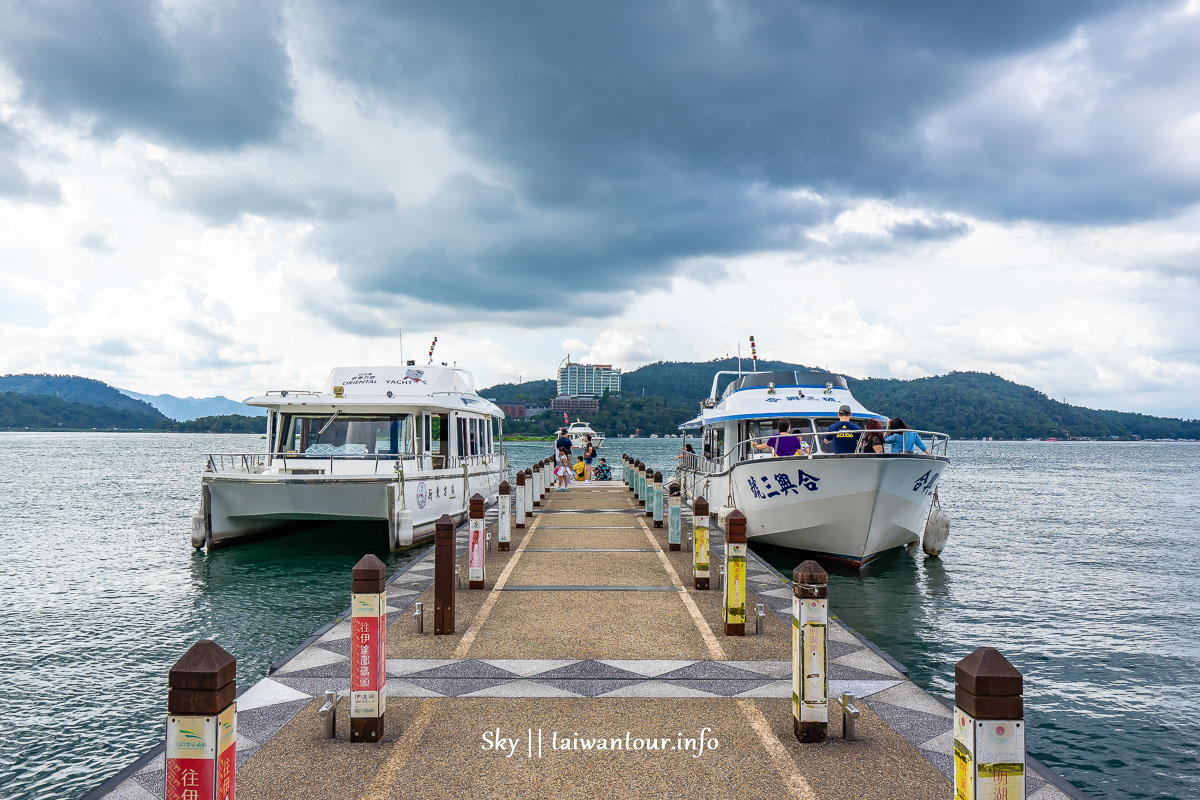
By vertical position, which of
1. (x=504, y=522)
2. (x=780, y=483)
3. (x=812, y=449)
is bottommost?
(x=504, y=522)

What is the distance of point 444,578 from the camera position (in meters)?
7.96

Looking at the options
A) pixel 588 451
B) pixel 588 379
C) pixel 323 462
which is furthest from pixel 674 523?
pixel 588 379

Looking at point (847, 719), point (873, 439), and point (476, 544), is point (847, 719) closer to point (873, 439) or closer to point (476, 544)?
point (476, 544)

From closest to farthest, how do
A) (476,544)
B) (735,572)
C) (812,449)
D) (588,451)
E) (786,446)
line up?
(735,572) < (476,544) < (786,446) < (812,449) < (588,451)

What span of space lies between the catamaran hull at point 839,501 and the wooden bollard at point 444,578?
25.7 feet

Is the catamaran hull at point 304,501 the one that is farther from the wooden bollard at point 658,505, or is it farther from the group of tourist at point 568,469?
the group of tourist at point 568,469

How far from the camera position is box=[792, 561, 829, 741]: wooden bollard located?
5.13 m

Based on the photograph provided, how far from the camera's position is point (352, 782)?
4.66 meters

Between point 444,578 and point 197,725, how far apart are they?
4.50m

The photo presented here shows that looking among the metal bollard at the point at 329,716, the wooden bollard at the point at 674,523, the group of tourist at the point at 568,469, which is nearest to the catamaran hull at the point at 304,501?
the wooden bollard at the point at 674,523

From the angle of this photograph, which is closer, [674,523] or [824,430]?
[674,523]

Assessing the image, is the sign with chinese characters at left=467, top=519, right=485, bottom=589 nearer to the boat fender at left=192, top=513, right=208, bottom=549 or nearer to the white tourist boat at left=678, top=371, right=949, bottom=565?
the white tourist boat at left=678, top=371, right=949, bottom=565

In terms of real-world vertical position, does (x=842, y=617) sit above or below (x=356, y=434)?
below

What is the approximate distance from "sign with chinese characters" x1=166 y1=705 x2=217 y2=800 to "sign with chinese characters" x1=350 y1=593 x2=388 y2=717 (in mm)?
1592
